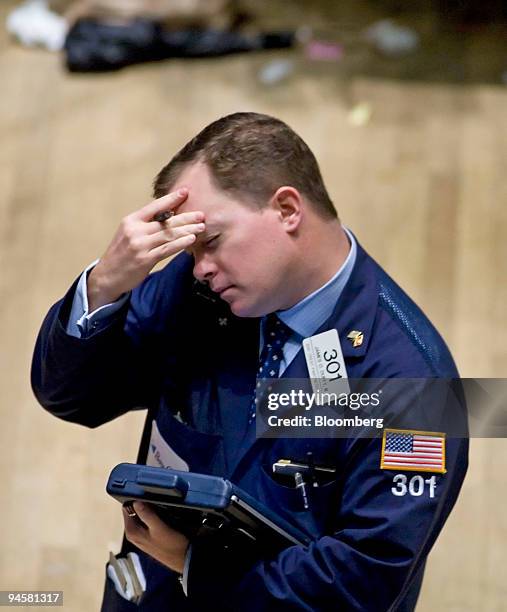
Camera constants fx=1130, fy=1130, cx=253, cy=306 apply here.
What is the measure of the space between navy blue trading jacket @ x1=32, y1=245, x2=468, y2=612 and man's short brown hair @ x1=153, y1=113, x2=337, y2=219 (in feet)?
0.59

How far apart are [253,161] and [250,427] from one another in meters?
0.45

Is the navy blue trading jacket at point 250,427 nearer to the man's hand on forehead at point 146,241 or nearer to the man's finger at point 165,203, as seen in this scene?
the man's hand on forehead at point 146,241

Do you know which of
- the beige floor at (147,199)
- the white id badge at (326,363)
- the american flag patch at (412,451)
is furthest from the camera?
the beige floor at (147,199)

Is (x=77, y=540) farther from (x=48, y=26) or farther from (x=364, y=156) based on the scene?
(x=48, y=26)

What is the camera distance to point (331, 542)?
1.81 m

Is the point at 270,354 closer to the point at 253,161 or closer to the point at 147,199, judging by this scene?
the point at 253,161

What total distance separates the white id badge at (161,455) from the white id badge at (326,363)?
0.92ft

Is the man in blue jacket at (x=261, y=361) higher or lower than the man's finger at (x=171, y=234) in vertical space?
lower

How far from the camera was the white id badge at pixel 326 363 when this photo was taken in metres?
1.89

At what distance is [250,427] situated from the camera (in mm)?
1939

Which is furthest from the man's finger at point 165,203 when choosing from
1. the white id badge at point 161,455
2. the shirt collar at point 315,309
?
the white id badge at point 161,455

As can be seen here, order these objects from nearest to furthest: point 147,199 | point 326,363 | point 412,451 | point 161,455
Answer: point 412,451 → point 326,363 → point 161,455 → point 147,199

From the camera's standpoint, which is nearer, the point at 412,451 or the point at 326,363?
the point at 412,451

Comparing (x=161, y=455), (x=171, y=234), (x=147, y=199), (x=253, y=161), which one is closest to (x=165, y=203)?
(x=171, y=234)
